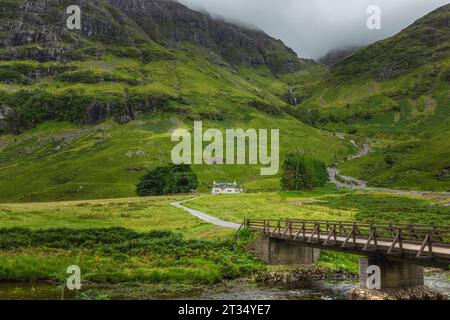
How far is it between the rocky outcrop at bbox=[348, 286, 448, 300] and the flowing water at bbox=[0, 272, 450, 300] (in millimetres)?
2190

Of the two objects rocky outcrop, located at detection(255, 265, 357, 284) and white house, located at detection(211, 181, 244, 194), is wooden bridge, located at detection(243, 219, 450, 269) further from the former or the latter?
white house, located at detection(211, 181, 244, 194)

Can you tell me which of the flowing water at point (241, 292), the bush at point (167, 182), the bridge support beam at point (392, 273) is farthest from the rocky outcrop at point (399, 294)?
the bush at point (167, 182)

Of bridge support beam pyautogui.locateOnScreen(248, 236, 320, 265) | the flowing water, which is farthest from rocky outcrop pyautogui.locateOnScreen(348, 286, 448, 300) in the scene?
bridge support beam pyautogui.locateOnScreen(248, 236, 320, 265)

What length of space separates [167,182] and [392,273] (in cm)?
13424

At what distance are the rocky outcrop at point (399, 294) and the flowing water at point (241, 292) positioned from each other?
219 centimetres

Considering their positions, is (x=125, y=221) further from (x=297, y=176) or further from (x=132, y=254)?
(x=297, y=176)

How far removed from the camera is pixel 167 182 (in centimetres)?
16175

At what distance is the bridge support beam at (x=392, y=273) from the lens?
3186 cm

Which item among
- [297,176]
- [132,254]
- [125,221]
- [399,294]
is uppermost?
[297,176]

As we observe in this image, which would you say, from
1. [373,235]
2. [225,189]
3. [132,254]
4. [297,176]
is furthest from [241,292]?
[225,189]

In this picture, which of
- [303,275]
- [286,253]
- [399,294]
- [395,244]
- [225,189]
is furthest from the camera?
[225,189]

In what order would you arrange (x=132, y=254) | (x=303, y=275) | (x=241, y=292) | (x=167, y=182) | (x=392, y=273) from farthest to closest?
(x=167, y=182) → (x=132, y=254) → (x=303, y=275) → (x=241, y=292) → (x=392, y=273)

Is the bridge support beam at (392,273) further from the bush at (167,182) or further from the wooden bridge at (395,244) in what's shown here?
the bush at (167,182)
